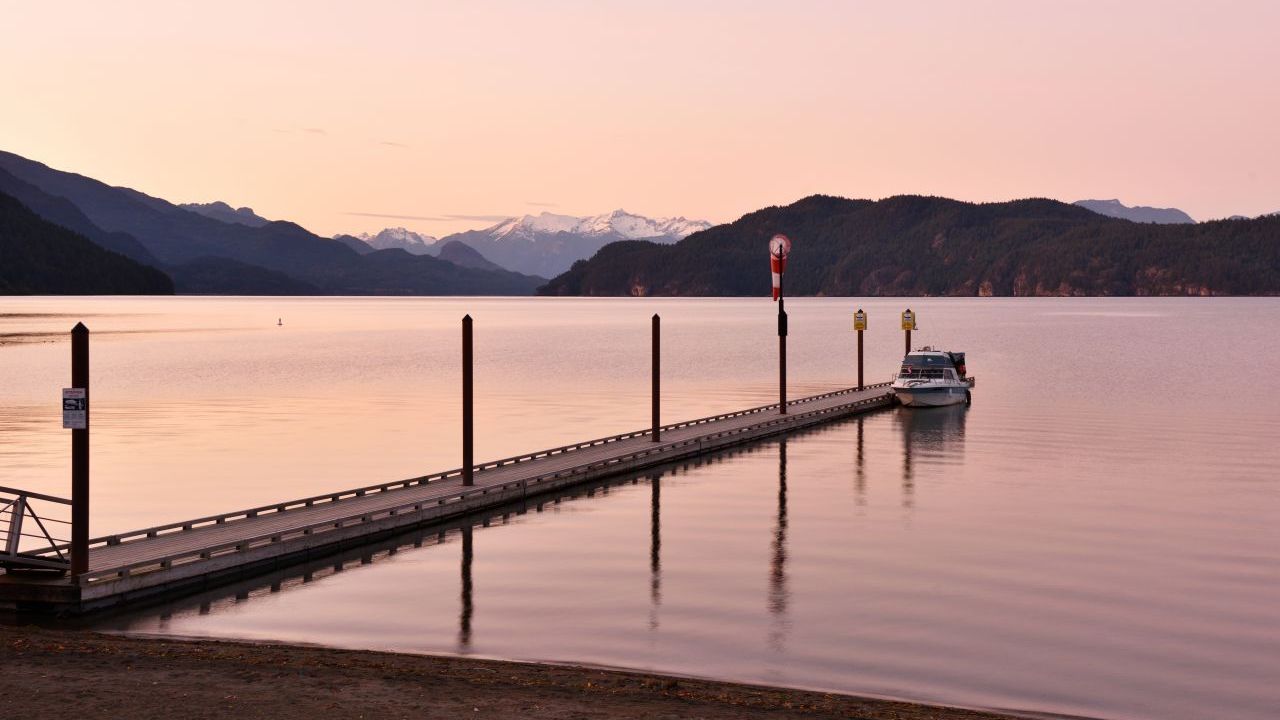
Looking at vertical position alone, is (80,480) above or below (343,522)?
above

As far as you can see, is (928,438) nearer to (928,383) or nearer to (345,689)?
(928,383)

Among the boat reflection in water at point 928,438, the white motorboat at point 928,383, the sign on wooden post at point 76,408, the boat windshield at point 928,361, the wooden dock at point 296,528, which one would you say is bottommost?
the boat reflection in water at point 928,438

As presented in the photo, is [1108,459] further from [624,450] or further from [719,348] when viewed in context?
[719,348]

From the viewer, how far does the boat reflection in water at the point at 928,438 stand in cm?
4322

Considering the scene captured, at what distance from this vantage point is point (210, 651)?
56.4ft

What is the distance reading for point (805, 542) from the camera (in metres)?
29.4

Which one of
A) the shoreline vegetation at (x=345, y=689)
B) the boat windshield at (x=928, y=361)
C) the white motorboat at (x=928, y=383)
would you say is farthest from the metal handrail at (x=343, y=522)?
the boat windshield at (x=928, y=361)

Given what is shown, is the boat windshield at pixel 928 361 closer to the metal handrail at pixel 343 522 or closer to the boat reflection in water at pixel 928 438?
the boat reflection in water at pixel 928 438

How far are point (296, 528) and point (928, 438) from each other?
3264 centimetres

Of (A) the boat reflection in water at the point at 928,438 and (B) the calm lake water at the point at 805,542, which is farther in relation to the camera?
(A) the boat reflection in water at the point at 928,438

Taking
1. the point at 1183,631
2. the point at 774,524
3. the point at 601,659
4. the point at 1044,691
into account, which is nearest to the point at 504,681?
the point at 601,659

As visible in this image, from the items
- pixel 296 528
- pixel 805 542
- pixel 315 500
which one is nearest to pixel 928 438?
pixel 805 542

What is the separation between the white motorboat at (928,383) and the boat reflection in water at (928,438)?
Result: 0.58 metres

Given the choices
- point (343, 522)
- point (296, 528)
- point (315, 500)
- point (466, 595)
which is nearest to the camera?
point (466, 595)
